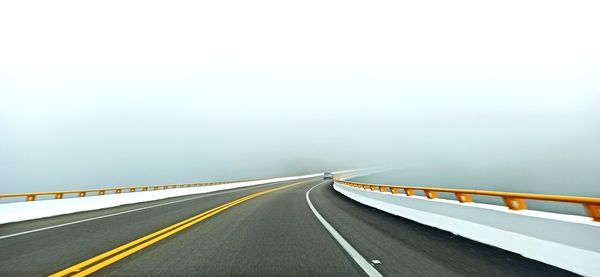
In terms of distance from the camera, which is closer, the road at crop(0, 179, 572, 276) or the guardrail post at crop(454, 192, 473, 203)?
the road at crop(0, 179, 572, 276)

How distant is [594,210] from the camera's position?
491 centimetres

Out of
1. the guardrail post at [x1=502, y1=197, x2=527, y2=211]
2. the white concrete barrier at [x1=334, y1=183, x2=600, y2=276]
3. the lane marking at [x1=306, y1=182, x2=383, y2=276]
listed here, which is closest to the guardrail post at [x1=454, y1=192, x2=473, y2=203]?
the white concrete barrier at [x1=334, y1=183, x2=600, y2=276]

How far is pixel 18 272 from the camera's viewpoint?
17.3ft

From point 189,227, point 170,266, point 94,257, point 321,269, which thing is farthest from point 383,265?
point 189,227

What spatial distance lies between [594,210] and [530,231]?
3.65 feet

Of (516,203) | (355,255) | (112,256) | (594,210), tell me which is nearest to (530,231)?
(516,203)

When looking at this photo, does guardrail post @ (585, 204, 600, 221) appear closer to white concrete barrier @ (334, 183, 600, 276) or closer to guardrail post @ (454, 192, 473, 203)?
white concrete barrier @ (334, 183, 600, 276)

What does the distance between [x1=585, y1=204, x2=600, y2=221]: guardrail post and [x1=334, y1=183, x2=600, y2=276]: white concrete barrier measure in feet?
0.24

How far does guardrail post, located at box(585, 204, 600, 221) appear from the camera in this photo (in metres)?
4.86

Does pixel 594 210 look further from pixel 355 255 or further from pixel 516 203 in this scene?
pixel 355 255

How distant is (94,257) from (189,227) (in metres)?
3.77

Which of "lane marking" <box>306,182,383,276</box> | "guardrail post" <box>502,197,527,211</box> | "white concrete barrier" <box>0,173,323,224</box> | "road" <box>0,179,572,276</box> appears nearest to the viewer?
"lane marking" <box>306,182,383,276</box>

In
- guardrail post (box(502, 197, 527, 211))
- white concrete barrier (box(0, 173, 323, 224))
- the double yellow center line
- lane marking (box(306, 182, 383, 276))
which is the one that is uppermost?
white concrete barrier (box(0, 173, 323, 224))

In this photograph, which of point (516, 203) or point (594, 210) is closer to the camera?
point (594, 210)
